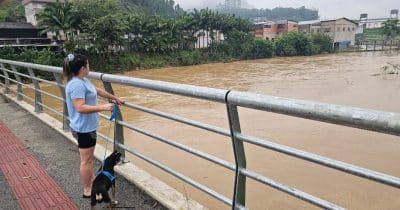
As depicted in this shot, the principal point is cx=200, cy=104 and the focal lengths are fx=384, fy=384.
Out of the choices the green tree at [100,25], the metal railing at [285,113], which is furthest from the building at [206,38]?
the metal railing at [285,113]

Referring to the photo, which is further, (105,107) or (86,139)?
(86,139)

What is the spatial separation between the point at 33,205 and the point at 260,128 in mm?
9852

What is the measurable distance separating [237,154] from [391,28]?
241ft

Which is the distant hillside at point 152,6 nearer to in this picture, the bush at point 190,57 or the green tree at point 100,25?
the bush at point 190,57

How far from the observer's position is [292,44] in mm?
51500

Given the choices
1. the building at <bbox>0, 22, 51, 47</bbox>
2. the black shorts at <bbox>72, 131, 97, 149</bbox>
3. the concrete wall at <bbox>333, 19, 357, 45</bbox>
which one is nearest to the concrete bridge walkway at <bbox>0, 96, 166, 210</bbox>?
the black shorts at <bbox>72, 131, 97, 149</bbox>

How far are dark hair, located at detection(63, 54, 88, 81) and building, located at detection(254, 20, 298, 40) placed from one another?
6299 centimetres

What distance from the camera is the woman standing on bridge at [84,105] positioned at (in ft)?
8.89

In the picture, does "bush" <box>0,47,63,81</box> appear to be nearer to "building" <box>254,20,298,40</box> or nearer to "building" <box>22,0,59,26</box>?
"building" <box>22,0,59,26</box>

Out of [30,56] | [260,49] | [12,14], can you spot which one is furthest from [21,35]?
[260,49]

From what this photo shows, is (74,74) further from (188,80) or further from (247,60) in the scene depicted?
(247,60)

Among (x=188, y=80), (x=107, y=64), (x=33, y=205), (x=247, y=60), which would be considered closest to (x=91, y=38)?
(x=107, y=64)

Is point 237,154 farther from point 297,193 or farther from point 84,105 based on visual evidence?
point 84,105

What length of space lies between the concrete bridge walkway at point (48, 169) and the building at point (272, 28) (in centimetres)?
6100
